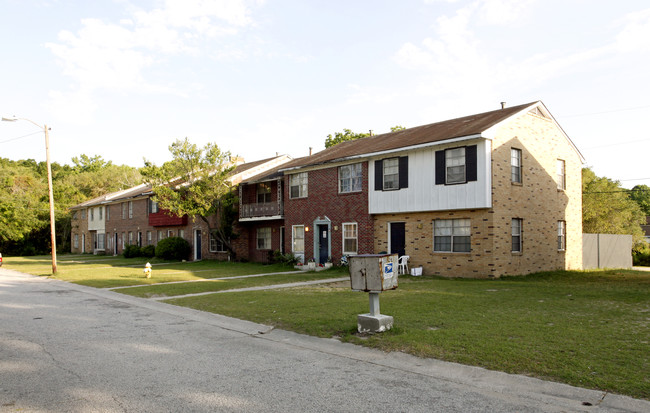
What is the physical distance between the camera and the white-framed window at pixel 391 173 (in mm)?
20750

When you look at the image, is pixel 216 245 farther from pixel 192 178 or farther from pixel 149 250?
pixel 149 250

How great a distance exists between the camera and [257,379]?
5.82 meters

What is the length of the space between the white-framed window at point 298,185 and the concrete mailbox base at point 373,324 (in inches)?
682

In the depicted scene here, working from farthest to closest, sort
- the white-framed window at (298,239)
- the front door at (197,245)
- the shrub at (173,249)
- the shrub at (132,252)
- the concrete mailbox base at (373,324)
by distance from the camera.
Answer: the shrub at (132,252)
the front door at (197,245)
the shrub at (173,249)
the white-framed window at (298,239)
the concrete mailbox base at (373,324)

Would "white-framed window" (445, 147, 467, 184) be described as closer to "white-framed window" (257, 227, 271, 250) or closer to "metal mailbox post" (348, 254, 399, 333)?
"metal mailbox post" (348, 254, 399, 333)

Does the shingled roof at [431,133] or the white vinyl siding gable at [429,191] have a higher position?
the shingled roof at [431,133]

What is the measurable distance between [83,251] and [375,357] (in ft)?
178

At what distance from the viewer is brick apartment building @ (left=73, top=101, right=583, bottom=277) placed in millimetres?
17953

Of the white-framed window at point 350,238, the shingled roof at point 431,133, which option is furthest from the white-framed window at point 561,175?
the white-framed window at point 350,238

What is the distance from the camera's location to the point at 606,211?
1433 inches

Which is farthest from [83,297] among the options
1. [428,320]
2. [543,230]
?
[543,230]

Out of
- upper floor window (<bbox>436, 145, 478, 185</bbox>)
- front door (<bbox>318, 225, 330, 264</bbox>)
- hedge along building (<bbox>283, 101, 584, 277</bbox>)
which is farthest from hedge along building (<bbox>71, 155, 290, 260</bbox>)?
upper floor window (<bbox>436, 145, 478, 185</bbox>)

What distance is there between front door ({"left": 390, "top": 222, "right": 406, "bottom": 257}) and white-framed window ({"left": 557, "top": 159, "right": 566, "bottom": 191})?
25.7 feet

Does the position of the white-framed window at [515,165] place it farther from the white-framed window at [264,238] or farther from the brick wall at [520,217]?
the white-framed window at [264,238]
